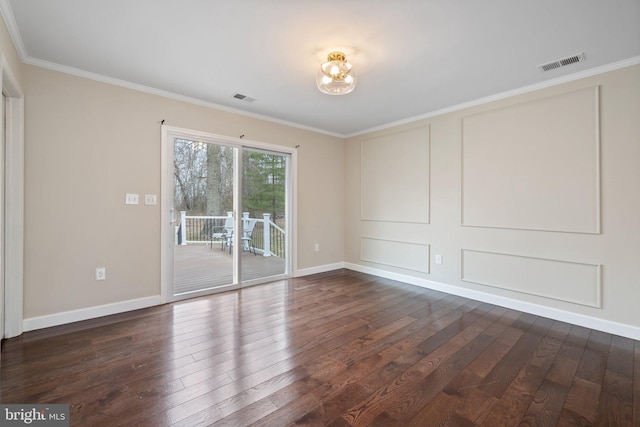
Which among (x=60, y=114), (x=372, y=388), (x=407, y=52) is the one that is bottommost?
(x=372, y=388)

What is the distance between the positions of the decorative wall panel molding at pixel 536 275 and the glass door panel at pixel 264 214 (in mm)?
2733

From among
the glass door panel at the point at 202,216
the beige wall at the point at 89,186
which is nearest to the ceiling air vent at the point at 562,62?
the glass door panel at the point at 202,216

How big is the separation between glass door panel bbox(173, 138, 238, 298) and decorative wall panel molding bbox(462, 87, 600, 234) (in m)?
3.22

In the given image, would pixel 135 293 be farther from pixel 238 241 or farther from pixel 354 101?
pixel 354 101

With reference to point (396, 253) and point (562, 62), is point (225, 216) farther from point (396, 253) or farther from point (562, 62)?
point (562, 62)

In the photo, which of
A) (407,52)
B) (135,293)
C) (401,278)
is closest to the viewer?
(407,52)

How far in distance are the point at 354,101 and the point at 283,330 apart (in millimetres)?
2802

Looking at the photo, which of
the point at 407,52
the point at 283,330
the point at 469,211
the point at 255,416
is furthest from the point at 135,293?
the point at 469,211

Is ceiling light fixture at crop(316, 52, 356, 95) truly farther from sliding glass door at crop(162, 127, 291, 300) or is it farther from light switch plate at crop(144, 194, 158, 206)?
light switch plate at crop(144, 194, 158, 206)

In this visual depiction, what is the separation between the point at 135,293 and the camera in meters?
3.14

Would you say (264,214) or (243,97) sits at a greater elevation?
(243,97)

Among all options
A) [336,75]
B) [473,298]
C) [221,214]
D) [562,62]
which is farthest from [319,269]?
[562,62]

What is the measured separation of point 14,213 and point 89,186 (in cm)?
59

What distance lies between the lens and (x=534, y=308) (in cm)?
309
